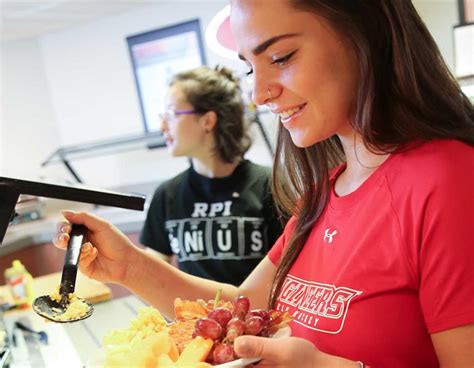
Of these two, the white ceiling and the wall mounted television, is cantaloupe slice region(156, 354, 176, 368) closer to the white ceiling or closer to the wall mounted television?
the white ceiling

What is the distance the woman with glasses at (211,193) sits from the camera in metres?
1.85

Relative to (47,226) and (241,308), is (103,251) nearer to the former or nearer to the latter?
(241,308)

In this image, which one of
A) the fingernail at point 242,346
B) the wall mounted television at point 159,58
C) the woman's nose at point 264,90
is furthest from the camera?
the wall mounted television at point 159,58

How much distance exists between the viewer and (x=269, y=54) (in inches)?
32.1

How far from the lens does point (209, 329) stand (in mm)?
708

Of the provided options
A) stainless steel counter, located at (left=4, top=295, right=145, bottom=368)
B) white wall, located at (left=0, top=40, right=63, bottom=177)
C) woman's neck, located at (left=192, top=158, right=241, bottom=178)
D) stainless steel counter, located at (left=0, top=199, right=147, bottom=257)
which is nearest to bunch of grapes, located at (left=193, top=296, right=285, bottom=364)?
stainless steel counter, located at (left=4, top=295, right=145, bottom=368)

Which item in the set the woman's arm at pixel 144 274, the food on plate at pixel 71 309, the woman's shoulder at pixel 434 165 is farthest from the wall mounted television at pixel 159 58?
the woman's shoulder at pixel 434 165

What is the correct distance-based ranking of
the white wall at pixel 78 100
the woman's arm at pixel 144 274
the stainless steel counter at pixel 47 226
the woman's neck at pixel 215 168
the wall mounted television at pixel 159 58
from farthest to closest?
1. the white wall at pixel 78 100
2. the wall mounted television at pixel 159 58
3. the stainless steel counter at pixel 47 226
4. the woman's neck at pixel 215 168
5. the woman's arm at pixel 144 274

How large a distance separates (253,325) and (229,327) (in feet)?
0.11

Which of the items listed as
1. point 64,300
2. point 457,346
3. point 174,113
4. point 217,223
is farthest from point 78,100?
point 457,346

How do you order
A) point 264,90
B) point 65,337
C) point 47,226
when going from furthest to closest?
point 47,226 → point 65,337 → point 264,90

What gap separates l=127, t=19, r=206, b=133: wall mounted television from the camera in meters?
3.84

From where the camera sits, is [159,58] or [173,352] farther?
[159,58]

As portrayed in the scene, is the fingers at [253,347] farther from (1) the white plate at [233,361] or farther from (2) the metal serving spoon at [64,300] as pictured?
(2) the metal serving spoon at [64,300]
